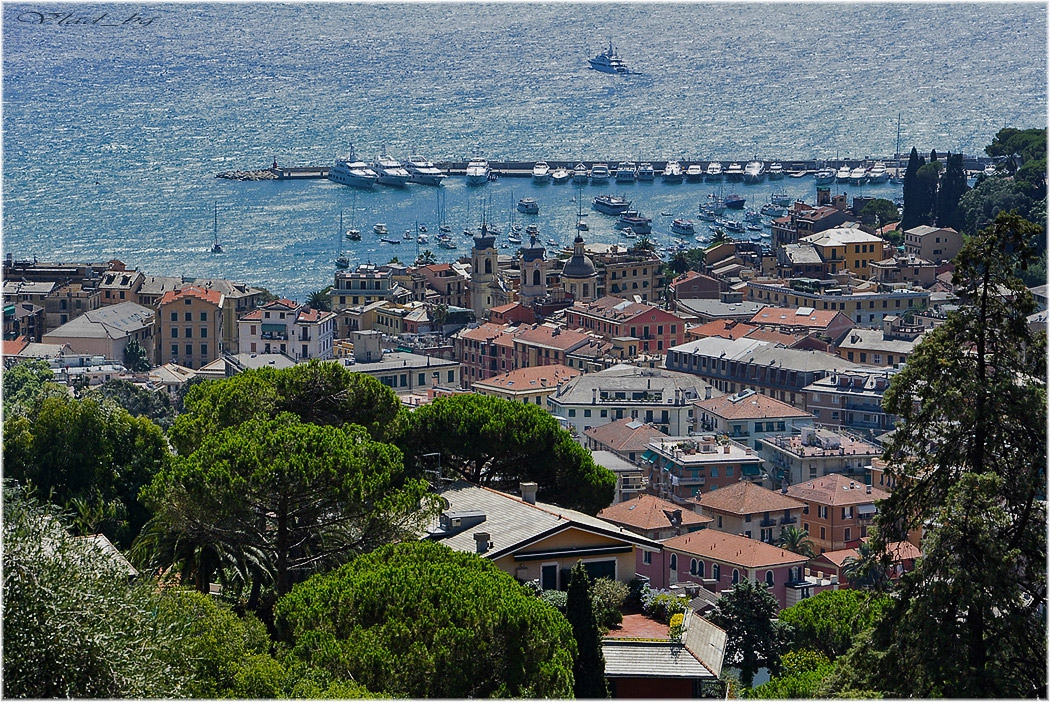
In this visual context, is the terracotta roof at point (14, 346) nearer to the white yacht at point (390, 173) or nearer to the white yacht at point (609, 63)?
the white yacht at point (390, 173)

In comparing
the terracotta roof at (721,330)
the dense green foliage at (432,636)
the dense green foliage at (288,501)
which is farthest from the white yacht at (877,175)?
the dense green foliage at (432,636)

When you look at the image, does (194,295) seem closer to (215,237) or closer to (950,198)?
(950,198)

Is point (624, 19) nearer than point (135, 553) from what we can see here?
No

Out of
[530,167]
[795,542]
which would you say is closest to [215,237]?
[530,167]

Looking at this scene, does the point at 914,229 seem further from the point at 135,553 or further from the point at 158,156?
the point at 158,156

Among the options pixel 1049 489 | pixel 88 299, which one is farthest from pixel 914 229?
pixel 1049 489
